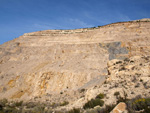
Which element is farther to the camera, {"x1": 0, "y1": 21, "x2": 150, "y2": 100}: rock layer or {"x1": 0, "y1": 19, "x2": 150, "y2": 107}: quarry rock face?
{"x1": 0, "y1": 21, "x2": 150, "y2": 100}: rock layer

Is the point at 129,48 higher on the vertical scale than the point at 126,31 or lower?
lower

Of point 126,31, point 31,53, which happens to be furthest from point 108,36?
point 31,53

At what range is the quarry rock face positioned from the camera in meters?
18.7

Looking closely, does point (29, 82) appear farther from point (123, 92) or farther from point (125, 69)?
point (123, 92)

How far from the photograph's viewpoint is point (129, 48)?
2281 centimetres

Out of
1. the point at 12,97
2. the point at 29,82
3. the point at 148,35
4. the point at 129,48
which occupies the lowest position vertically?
the point at 12,97

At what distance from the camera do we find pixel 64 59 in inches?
932

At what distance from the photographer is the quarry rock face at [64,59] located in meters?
18.7

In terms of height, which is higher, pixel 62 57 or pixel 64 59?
pixel 62 57

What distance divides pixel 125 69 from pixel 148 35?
15.1 metres

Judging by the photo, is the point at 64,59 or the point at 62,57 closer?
the point at 64,59

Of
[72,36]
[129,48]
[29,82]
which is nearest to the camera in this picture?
[29,82]

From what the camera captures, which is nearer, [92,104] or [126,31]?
[92,104]

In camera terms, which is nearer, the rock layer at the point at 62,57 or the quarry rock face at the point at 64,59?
the quarry rock face at the point at 64,59
